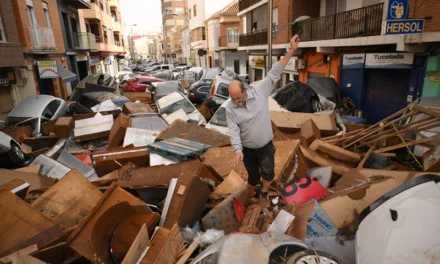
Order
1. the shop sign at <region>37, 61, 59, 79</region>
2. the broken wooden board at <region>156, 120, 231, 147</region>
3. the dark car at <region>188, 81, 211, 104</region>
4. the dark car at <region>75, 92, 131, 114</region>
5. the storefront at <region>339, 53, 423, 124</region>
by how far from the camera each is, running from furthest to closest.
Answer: the shop sign at <region>37, 61, 59, 79</region>, the dark car at <region>188, 81, 211, 104</region>, the dark car at <region>75, 92, 131, 114</region>, the storefront at <region>339, 53, 423, 124</region>, the broken wooden board at <region>156, 120, 231, 147</region>

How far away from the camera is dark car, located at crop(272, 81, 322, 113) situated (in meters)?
7.73

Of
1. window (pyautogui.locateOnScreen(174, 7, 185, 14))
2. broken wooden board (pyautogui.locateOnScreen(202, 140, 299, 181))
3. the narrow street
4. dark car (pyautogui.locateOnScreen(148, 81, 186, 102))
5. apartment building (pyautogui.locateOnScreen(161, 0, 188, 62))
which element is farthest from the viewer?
window (pyautogui.locateOnScreen(174, 7, 185, 14))

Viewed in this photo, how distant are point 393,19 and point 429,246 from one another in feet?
25.9

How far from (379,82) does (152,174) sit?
32.8ft

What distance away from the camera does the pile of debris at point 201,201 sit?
240 centimetres

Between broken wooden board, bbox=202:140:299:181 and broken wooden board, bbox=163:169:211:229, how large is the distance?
1109 millimetres

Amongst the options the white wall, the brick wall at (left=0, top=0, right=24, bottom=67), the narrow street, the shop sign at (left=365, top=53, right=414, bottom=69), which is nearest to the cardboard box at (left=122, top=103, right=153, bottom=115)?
the narrow street

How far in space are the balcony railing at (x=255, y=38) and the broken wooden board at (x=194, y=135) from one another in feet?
48.5

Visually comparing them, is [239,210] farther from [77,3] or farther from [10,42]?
[77,3]

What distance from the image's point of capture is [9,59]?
11648mm

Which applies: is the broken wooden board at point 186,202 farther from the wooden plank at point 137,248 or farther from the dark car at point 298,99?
the dark car at point 298,99

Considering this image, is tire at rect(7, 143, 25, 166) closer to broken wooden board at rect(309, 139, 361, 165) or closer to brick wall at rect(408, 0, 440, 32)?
broken wooden board at rect(309, 139, 361, 165)

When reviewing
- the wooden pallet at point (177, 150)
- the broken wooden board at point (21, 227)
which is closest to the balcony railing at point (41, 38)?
the wooden pallet at point (177, 150)

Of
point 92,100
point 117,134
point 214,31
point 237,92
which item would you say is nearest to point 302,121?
point 237,92
